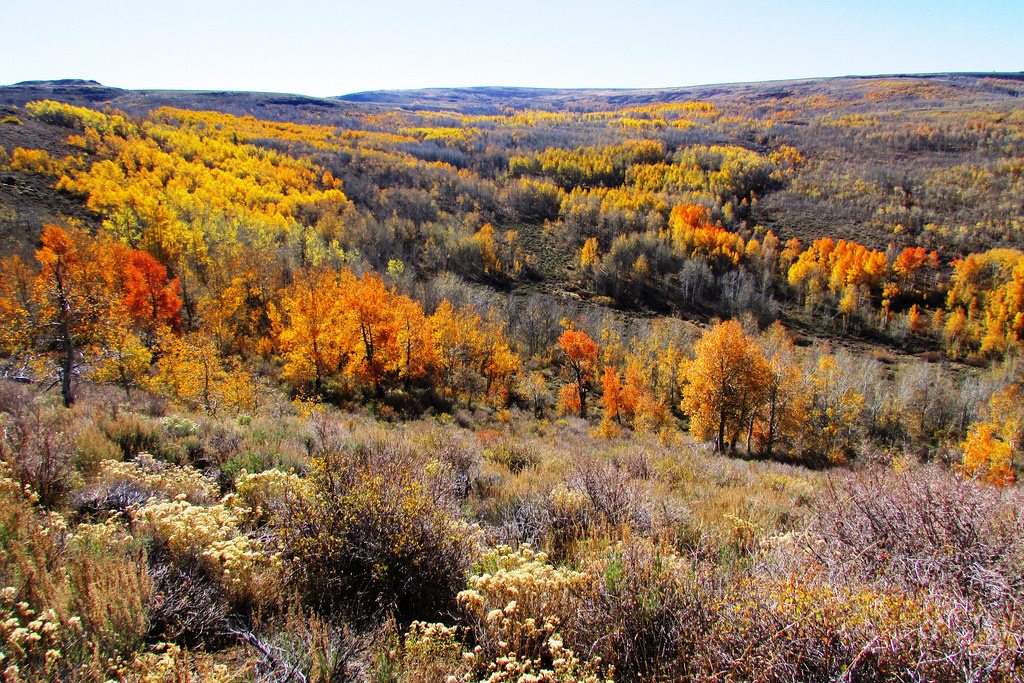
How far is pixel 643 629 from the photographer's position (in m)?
3.18

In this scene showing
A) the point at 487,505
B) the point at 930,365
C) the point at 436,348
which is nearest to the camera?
the point at 487,505

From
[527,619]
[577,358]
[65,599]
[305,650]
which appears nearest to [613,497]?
[527,619]

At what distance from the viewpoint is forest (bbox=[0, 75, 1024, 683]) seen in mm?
3061

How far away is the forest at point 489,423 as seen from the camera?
3.06 m

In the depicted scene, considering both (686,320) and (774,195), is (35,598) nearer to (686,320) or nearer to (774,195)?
(686,320)

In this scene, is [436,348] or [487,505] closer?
[487,505]

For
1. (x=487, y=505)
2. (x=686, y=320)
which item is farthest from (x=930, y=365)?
(x=487, y=505)

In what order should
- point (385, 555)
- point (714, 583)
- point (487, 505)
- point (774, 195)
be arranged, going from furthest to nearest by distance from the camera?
1. point (774, 195)
2. point (487, 505)
3. point (385, 555)
4. point (714, 583)

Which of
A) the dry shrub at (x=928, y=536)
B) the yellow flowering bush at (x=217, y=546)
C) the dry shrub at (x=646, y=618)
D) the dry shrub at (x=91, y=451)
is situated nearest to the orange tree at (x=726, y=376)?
the dry shrub at (x=928, y=536)

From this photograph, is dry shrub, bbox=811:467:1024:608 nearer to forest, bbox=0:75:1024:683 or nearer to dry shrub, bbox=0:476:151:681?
forest, bbox=0:75:1024:683

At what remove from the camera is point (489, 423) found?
3194 centimetres

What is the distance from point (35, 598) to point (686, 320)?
85.1m

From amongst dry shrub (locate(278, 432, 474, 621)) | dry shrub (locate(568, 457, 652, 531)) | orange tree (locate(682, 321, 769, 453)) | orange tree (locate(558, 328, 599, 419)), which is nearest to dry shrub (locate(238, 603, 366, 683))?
dry shrub (locate(278, 432, 474, 621))

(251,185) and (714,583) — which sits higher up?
(251,185)
